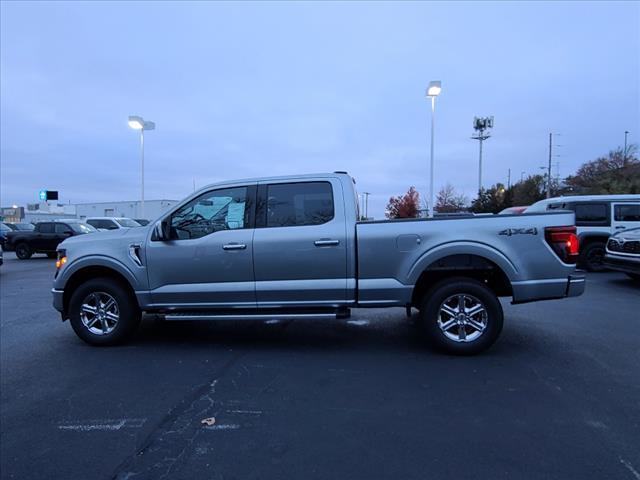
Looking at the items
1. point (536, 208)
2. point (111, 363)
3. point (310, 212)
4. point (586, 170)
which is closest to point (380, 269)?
point (310, 212)

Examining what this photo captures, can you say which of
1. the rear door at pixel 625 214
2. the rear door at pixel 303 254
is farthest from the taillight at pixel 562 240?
the rear door at pixel 625 214

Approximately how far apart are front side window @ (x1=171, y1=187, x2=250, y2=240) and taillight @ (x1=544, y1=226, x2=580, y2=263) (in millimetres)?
3523

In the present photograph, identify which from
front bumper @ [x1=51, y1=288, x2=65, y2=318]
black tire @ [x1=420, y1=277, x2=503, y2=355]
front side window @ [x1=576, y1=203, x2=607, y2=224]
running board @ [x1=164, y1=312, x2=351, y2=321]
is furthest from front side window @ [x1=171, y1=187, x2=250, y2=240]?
front side window @ [x1=576, y1=203, x2=607, y2=224]

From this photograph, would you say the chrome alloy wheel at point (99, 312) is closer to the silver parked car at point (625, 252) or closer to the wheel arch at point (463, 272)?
the wheel arch at point (463, 272)

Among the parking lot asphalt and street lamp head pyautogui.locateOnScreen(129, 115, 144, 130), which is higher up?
street lamp head pyautogui.locateOnScreen(129, 115, 144, 130)

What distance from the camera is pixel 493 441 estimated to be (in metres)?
3.12

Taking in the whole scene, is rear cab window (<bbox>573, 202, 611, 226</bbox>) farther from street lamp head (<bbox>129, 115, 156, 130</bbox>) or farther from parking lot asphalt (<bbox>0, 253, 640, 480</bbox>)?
street lamp head (<bbox>129, 115, 156, 130</bbox>)

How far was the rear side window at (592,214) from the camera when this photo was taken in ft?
40.3

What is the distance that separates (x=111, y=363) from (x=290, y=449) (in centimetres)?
283

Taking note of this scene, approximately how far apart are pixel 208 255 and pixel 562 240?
4.09 meters

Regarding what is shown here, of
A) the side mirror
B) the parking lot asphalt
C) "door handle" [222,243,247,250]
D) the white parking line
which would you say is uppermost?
the side mirror

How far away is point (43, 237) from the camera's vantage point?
18.8 metres

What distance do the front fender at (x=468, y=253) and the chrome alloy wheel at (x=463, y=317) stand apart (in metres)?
0.47

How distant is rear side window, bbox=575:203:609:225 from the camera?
483 inches
